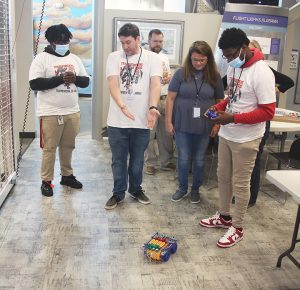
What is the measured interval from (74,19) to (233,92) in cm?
683

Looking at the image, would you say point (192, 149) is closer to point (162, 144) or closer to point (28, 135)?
point (162, 144)

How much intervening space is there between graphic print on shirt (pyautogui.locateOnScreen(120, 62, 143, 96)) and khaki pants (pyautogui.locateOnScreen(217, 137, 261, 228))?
0.78 meters

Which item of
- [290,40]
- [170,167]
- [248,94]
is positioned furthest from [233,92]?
[290,40]

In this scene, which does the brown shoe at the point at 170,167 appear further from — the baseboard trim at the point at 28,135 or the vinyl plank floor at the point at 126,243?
the baseboard trim at the point at 28,135

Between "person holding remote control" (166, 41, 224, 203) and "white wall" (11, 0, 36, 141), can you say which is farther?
"white wall" (11, 0, 36, 141)

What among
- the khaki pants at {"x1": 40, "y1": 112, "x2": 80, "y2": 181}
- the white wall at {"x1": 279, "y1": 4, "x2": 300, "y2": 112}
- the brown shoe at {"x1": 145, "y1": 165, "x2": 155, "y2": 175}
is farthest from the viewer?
the white wall at {"x1": 279, "y1": 4, "x2": 300, "y2": 112}

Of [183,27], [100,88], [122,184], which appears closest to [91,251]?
[122,184]

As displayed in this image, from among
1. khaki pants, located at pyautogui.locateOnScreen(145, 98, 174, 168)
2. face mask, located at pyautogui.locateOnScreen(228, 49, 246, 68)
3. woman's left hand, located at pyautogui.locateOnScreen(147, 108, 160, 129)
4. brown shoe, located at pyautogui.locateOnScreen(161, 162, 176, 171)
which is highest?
face mask, located at pyautogui.locateOnScreen(228, 49, 246, 68)

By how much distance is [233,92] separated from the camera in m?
2.46

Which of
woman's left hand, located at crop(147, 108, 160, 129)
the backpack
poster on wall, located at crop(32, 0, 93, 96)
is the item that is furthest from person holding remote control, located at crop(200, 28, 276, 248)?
poster on wall, located at crop(32, 0, 93, 96)

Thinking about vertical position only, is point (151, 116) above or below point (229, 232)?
above

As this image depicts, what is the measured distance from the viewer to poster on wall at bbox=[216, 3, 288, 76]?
504cm

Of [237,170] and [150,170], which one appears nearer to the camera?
[237,170]

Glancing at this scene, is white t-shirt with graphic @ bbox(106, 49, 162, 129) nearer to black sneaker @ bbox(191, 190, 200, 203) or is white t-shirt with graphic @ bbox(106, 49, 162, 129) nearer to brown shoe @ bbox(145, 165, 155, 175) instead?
black sneaker @ bbox(191, 190, 200, 203)
